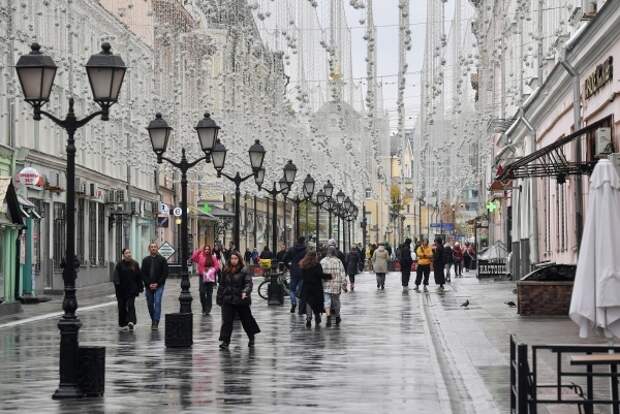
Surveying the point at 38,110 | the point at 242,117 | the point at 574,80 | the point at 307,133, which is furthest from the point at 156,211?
the point at 38,110

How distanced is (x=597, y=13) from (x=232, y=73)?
21.0m

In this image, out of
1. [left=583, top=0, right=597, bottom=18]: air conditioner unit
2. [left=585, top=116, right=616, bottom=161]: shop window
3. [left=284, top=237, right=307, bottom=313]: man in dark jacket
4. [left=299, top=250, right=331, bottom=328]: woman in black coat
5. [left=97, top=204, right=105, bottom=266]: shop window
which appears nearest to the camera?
[left=585, top=116, right=616, bottom=161]: shop window

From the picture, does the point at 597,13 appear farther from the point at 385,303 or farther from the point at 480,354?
the point at 385,303

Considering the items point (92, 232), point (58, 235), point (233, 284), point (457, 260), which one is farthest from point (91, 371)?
point (457, 260)

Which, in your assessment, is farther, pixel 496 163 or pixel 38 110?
pixel 496 163

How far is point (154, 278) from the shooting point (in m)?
27.9

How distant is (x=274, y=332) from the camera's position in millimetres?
A: 26641

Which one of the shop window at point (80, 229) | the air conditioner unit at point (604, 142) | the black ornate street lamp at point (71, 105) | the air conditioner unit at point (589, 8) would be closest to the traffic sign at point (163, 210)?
the shop window at point (80, 229)

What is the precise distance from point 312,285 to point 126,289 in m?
3.68

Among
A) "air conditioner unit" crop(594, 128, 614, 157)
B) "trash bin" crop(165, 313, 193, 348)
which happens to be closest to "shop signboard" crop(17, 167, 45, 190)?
"air conditioner unit" crop(594, 128, 614, 157)

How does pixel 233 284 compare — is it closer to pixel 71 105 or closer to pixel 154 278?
pixel 154 278

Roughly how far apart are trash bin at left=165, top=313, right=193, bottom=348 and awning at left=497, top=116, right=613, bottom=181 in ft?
28.2

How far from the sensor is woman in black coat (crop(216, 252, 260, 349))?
2275 cm

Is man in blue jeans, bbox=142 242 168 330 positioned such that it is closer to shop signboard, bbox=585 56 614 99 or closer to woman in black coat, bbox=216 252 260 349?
woman in black coat, bbox=216 252 260 349
